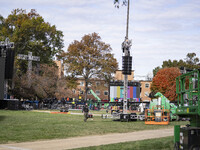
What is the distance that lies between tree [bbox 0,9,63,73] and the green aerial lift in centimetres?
5013

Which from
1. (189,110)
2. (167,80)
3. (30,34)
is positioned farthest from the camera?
(167,80)

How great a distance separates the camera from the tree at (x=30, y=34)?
195 feet

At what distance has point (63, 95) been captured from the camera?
67938 millimetres

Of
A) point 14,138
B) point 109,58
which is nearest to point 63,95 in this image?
point 109,58

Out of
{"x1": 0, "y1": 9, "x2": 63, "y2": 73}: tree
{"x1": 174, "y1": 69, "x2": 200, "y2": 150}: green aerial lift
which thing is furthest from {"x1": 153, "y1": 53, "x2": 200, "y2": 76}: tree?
{"x1": 174, "y1": 69, "x2": 200, "y2": 150}: green aerial lift

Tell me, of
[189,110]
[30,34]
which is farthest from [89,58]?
[189,110]

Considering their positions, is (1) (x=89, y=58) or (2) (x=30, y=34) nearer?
(2) (x=30, y=34)

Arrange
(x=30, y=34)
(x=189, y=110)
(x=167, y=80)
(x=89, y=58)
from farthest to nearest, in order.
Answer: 1. (x=167, y=80)
2. (x=89, y=58)
3. (x=30, y=34)
4. (x=189, y=110)

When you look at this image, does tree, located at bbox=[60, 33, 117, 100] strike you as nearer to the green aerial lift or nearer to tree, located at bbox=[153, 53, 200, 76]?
tree, located at bbox=[153, 53, 200, 76]

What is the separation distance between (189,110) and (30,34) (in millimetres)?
53806

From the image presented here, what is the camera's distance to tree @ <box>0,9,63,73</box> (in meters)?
59.6

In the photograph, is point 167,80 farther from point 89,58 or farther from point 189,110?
point 189,110

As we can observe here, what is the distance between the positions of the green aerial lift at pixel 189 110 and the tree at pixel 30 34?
50135mm

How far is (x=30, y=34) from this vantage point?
201 feet
